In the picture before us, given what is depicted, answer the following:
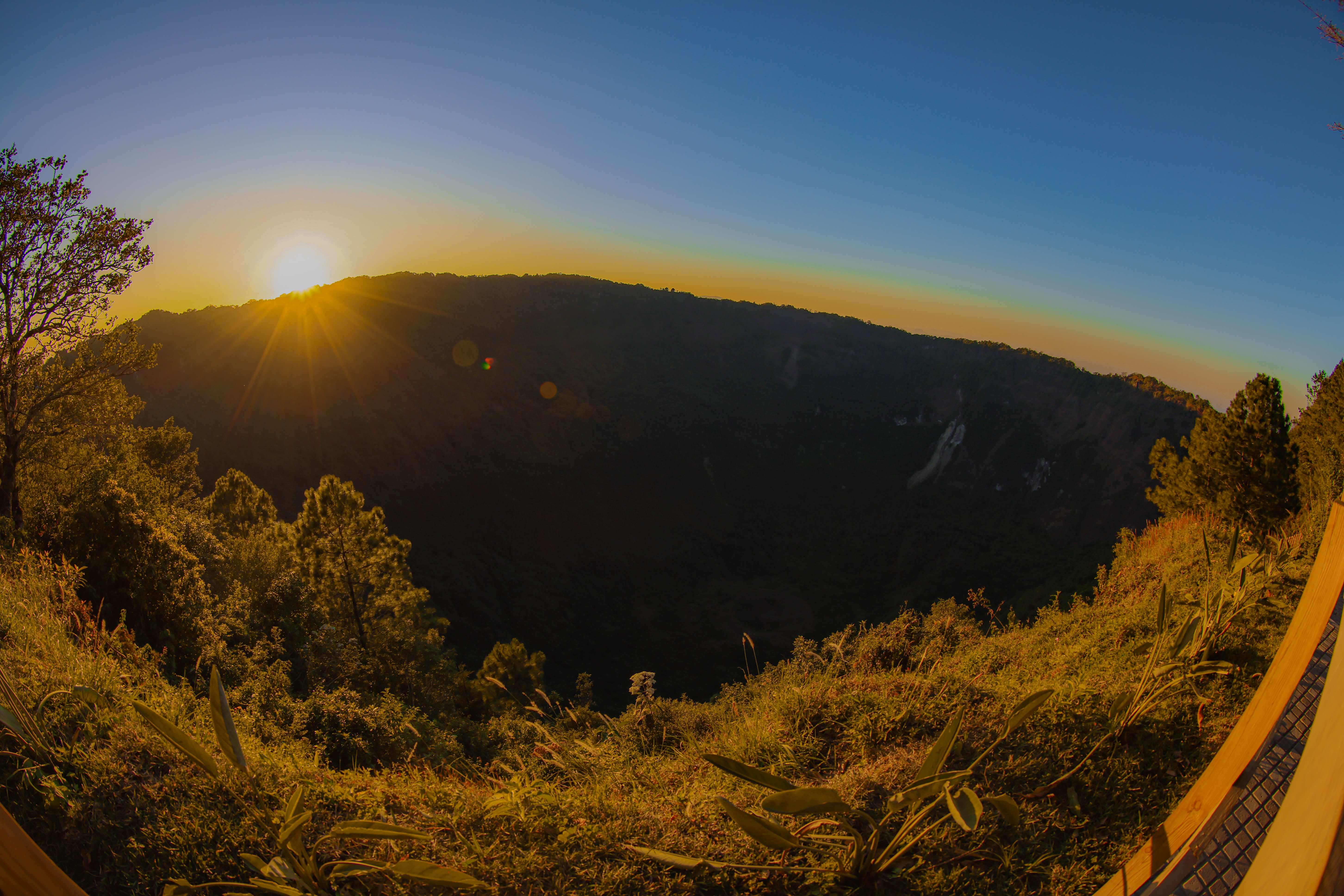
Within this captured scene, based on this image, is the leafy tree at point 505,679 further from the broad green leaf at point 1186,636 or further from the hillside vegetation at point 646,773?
the broad green leaf at point 1186,636

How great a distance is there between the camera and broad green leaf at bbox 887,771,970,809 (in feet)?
5.95

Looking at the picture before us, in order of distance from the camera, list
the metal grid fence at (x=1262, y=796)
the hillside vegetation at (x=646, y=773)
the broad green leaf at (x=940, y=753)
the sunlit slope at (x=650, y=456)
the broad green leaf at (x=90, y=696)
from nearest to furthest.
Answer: the metal grid fence at (x=1262, y=796) < the broad green leaf at (x=940, y=753) < the hillside vegetation at (x=646, y=773) < the broad green leaf at (x=90, y=696) < the sunlit slope at (x=650, y=456)

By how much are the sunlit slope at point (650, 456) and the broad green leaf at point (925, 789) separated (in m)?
28.8

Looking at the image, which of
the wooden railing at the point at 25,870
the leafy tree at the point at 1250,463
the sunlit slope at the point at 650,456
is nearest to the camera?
the wooden railing at the point at 25,870

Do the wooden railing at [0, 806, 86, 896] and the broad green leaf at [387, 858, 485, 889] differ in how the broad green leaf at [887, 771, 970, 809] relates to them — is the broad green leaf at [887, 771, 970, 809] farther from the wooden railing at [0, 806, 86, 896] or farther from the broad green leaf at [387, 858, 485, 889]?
the wooden railing at [0, 806, 86, 896]

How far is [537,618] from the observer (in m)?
34.0

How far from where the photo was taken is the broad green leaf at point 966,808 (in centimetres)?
157

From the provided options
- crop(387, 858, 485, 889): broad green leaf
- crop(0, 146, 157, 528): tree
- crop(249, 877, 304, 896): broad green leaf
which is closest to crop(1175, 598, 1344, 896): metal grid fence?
crop(387, 858, 485, 889): broad green leaf

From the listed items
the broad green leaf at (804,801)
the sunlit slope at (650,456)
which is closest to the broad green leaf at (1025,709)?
the broad green leaf at (804,801)

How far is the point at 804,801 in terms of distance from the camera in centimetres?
170

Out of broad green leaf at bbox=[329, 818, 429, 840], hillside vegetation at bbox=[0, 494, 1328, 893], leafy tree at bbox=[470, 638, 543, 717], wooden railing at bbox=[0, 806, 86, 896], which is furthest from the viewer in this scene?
leafy tree at bbox=[470, 638, 543, 717]

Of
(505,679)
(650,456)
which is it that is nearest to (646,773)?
(505,679)

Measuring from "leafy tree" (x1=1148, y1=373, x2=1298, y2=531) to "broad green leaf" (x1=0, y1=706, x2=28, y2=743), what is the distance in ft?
34.0

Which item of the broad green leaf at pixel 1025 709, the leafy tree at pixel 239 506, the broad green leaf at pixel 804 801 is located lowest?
the leafy tree at pixel 239 506
